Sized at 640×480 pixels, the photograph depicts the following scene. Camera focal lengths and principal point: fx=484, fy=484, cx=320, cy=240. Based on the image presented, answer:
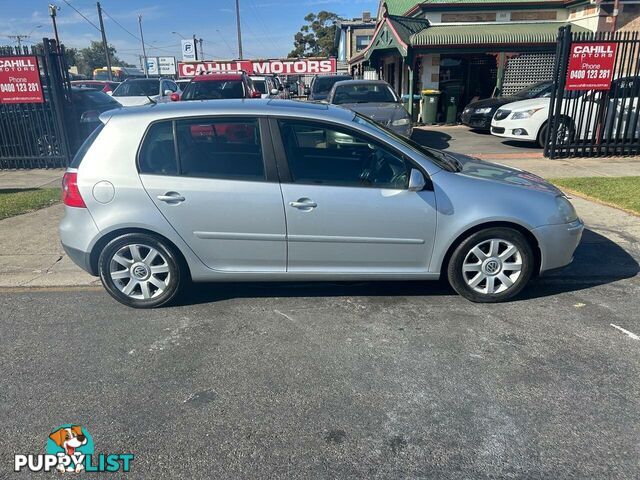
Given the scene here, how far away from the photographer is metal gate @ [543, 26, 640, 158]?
9094 mm

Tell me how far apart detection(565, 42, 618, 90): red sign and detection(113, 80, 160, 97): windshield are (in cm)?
1338

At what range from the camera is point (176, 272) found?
12.9 feet

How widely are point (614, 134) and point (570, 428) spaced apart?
9.73m

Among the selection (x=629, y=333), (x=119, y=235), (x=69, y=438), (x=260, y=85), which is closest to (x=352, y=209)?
(x=119, y=235)

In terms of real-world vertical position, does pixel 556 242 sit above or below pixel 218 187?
below

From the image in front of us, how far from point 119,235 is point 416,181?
7.74ft

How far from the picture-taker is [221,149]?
384cm

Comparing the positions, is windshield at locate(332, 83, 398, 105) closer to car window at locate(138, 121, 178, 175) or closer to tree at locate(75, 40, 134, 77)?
car window at locate(138, 121, 178, 175)

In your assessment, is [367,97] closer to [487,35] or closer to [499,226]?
[487,35]

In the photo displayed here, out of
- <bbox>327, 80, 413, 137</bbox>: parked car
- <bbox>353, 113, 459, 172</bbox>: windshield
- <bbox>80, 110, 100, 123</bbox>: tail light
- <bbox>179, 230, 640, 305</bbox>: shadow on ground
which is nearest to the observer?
<bbox>353, 113, 459, 172</bbox>: windshield

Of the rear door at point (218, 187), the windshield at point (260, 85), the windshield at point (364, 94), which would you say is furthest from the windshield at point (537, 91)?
the rear door at point (218, 187)

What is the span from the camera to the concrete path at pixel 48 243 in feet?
15.6

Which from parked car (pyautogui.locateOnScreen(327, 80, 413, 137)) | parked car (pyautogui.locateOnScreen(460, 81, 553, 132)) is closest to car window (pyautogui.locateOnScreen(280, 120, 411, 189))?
parked car (pyautogui.locateOnScreen(327, 80, 413, 137))

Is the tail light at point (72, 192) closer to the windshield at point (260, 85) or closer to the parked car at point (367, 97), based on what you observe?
the parked car at point (367, 97)
